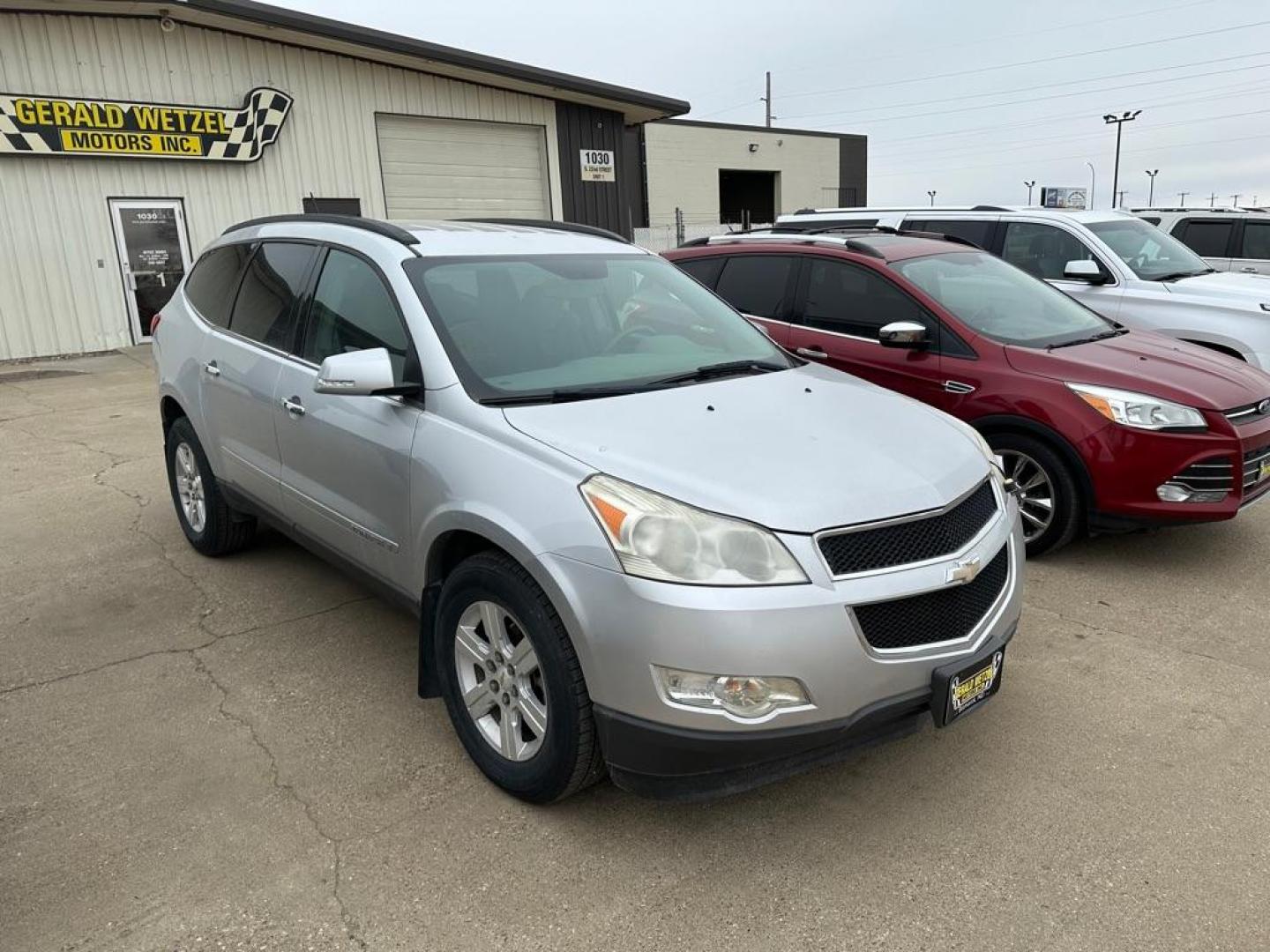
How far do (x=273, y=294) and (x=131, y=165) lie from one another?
12098 mm

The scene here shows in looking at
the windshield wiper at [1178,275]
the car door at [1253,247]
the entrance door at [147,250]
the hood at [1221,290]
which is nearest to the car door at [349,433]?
the hood at [1221,290]

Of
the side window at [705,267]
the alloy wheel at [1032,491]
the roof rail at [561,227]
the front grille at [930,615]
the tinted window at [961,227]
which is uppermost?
the roof rail at [561,227]

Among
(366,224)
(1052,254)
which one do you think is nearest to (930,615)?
(366,224)

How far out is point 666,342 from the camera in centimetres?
368

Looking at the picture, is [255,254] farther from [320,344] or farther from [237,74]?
[237,74]

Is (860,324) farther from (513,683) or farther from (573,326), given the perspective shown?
(513,683)

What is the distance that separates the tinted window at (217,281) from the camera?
465 centimetres

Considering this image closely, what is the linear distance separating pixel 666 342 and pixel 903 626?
163 cm

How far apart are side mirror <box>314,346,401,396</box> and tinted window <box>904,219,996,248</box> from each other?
6.45 meters

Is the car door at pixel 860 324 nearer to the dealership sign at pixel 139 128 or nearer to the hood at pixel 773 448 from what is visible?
the hood at pixel 773 448

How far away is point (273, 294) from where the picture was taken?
425cm

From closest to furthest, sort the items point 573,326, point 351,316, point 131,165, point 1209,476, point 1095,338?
point 573,326 < point 351,316 < point 1209,476 < point 1095,338 < point 131,165

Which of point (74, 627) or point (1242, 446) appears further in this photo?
point (1242, 446)

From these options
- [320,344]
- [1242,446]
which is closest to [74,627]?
[320,344]
